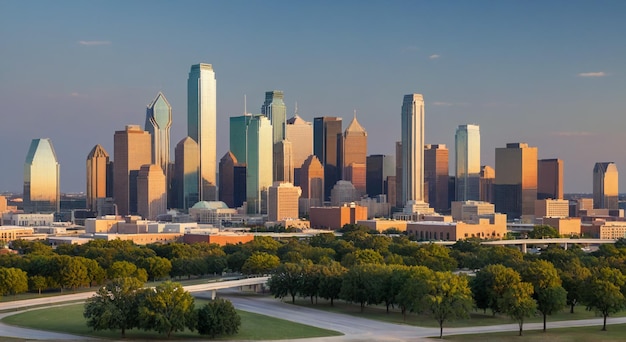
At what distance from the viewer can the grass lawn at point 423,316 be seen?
103875 millimetres

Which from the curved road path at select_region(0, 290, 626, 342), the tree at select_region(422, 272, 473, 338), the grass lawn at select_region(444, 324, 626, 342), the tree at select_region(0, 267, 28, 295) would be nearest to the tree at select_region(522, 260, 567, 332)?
the curved road path at select_region(0, 290, 626, 342)

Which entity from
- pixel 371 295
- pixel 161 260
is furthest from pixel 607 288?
pixel 161 260

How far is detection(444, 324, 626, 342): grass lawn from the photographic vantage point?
309ft

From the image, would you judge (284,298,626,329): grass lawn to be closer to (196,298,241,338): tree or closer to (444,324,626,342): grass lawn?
(444,324,626,342): grass lawn

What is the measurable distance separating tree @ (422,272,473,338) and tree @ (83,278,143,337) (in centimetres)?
2692

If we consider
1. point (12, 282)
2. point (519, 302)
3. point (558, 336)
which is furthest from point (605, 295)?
point (12, 282)

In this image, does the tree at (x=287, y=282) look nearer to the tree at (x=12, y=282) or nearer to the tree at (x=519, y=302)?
the tree at (x=519, y=302)

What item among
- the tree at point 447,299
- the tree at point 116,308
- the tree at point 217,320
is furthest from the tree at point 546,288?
the tree at point 116,308

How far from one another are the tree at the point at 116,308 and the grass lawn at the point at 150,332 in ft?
3.21

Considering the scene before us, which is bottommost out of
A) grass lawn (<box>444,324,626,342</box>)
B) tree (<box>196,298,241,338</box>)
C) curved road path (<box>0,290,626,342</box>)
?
grass lawn (<box>444,324,626,342</box>)

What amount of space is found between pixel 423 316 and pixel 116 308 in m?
31.6

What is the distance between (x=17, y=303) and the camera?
374 feet

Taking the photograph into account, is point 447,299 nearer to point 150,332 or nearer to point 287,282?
point 287,282

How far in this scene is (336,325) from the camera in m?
102
